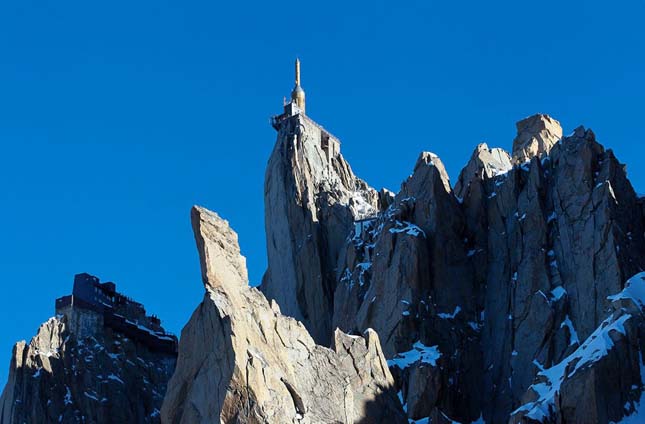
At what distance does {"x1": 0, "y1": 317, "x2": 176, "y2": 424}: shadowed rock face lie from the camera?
541 ft

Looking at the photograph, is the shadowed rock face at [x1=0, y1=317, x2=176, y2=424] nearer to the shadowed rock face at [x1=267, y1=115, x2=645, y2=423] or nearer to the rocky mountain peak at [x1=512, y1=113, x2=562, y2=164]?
the shadowed rock face at [x1=267, y1=115, x2=645, y2=423]

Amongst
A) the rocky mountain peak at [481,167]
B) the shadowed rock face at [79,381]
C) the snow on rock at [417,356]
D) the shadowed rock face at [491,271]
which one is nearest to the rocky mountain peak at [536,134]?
the rocky mountain peak at [481,167]

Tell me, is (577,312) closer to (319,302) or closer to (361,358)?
(361,358)

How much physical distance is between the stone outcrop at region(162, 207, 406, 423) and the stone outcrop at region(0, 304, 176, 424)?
171 ft

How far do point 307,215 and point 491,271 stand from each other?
30.2 m

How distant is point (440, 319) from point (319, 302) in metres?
24.1

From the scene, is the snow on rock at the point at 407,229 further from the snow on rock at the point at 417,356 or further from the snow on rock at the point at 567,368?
the snow on rock at the point at 567,368

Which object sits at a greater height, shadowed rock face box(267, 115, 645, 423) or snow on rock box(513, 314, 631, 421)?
shadowed rock face box(267, 115, 645, 423)

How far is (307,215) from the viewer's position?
534 feet

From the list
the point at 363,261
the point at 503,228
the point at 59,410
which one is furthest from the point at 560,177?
the point at 59,410

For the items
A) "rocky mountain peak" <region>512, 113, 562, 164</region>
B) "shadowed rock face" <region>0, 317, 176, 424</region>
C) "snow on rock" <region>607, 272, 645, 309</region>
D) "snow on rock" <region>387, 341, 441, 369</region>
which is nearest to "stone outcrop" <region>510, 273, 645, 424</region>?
"snow on rock" <region>607, 272, 645, 309</region>

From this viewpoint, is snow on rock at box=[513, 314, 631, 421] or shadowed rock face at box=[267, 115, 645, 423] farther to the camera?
shadowed rock face at box=[267, 115, 645, 423]

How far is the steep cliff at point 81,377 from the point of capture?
541ft

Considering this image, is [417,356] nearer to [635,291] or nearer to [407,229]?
[407,229]
